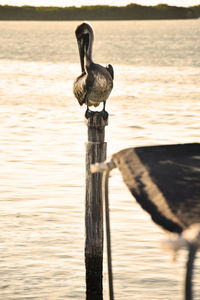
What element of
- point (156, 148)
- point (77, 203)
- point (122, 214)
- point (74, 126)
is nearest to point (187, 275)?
point (156, 148)

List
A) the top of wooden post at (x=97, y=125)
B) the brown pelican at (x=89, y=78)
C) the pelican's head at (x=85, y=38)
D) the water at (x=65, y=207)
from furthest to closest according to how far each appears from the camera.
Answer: the water at (x=65, y=207) → the pelican's head at (x=85, y=38) → the brown pelican at (x=89, y=78) → the top of wooden post at (x=97, y=125)

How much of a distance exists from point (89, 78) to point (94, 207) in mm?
1736

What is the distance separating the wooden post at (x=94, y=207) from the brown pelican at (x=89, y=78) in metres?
1.04

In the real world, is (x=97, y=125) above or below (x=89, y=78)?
below

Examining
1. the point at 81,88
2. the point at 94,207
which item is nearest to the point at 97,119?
the point at 94,207

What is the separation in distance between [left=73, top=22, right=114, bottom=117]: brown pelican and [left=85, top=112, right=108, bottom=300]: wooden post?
3.41 feet

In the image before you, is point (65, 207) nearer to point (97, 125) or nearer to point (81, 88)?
point (81, 88)

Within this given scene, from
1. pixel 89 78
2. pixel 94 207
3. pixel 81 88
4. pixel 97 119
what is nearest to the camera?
pixel 97 119

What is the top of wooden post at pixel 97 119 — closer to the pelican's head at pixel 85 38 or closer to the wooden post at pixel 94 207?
the wooden post at pixel 94 207

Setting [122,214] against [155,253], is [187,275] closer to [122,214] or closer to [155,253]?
[155,253]

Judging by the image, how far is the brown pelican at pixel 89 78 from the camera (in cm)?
1016

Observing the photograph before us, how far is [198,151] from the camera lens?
626cm

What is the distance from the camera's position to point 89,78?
10164 millimetres

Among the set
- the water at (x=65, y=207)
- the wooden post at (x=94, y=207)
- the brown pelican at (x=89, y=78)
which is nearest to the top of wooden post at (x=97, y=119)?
the wooden post at (x=94, y=207)
